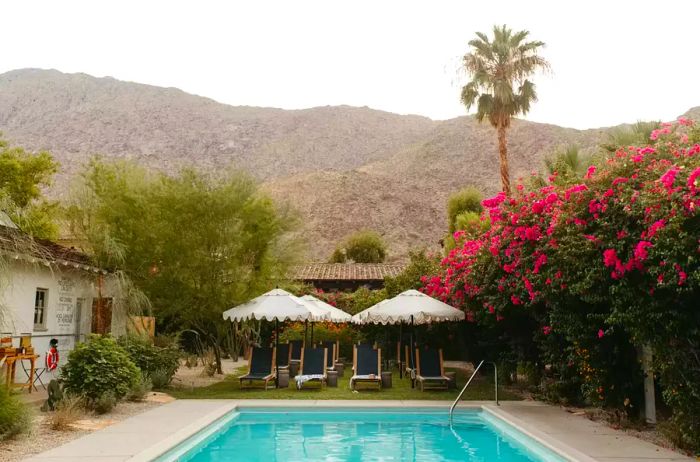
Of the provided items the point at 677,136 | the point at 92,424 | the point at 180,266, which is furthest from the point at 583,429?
the point at 180,266

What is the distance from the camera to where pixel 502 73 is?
25609 mm

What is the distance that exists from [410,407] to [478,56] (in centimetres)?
1745

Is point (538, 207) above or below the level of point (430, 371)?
above

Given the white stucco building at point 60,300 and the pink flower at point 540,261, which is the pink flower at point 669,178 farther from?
the white stucco building at point 60,300

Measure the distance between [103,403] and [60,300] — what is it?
5.56 meters

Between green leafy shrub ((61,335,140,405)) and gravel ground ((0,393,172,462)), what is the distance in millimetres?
399

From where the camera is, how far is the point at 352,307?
26.0 meters

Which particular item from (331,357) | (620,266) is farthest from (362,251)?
(620,266)

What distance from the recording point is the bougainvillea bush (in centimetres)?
668

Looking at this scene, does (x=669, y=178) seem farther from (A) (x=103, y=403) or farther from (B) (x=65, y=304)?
(B) (x=65, y=304)

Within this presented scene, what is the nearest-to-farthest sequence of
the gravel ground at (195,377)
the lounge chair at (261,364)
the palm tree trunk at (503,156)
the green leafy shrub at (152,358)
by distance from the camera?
the green leafy shrub at (152,358)
the lounge chair at (261,364)
the gravel ground at (195,377)
the palm tree trunk at (503,156)

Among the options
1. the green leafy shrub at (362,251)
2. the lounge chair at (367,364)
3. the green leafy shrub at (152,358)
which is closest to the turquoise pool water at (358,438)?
the green leafy shrub at (152,358)

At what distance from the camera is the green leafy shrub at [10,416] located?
7.88m

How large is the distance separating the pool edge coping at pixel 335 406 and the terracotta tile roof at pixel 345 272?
735 inches
